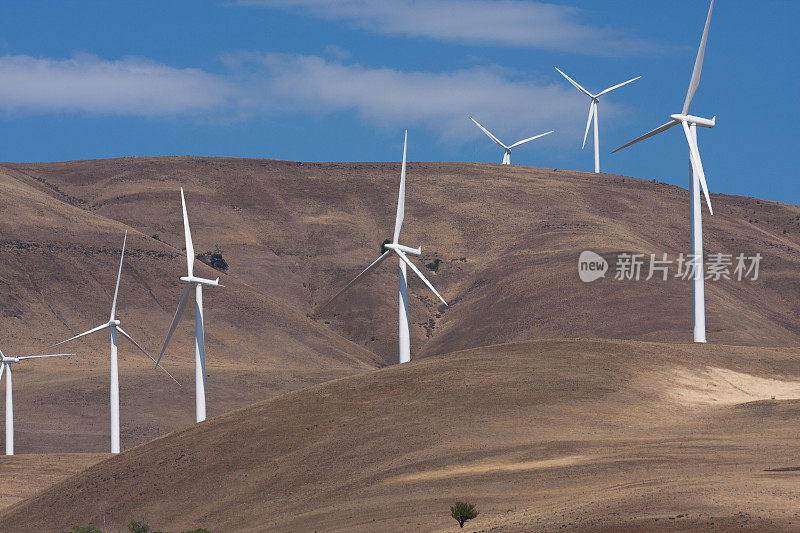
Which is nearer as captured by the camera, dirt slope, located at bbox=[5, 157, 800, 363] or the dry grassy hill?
the dry grassy hill

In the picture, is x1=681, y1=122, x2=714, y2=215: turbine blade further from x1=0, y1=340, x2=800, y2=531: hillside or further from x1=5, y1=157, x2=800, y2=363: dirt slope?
x1=5, y1=157, x2=800, y2=363: dirt slope

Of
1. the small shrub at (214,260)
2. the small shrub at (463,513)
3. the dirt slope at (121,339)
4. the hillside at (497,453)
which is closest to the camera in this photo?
the small shrub at (463,513)

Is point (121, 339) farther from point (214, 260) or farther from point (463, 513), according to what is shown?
point (463, 513)

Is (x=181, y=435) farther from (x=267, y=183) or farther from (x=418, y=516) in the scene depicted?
(x=267, y=183)

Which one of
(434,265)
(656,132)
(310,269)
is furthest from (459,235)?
(656,132)

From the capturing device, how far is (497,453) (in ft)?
122

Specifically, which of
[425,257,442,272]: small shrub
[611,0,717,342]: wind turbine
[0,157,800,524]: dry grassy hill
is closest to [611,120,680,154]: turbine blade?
[611,0,717,342]: wind turbine

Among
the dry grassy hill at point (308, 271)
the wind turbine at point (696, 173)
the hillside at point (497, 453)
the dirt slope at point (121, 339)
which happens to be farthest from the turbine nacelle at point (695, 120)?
the dirt slope at point (121, 339)

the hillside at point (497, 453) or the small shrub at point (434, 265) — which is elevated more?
the small shrub at point (434, 265)

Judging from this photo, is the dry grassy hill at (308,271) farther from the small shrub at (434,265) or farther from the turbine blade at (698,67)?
the turbine blade at (698,67)

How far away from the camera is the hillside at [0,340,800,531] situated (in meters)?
27.1

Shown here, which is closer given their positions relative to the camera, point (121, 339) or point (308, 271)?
point (121, 339)

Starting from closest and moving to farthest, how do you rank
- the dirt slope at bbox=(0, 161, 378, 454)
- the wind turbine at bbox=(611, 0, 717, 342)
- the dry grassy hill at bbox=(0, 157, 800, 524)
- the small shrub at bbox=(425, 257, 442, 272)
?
the wind turbine at bbox=(611, 0, 717, 342) → the dirt slope at bbox=(0, 161, 378, 454) → the dry grassy hill at bbox=(0, 157, 800, 524) → the small shrub at bbox=(425, 257, 442, 272)

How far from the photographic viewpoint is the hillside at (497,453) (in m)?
27.1
